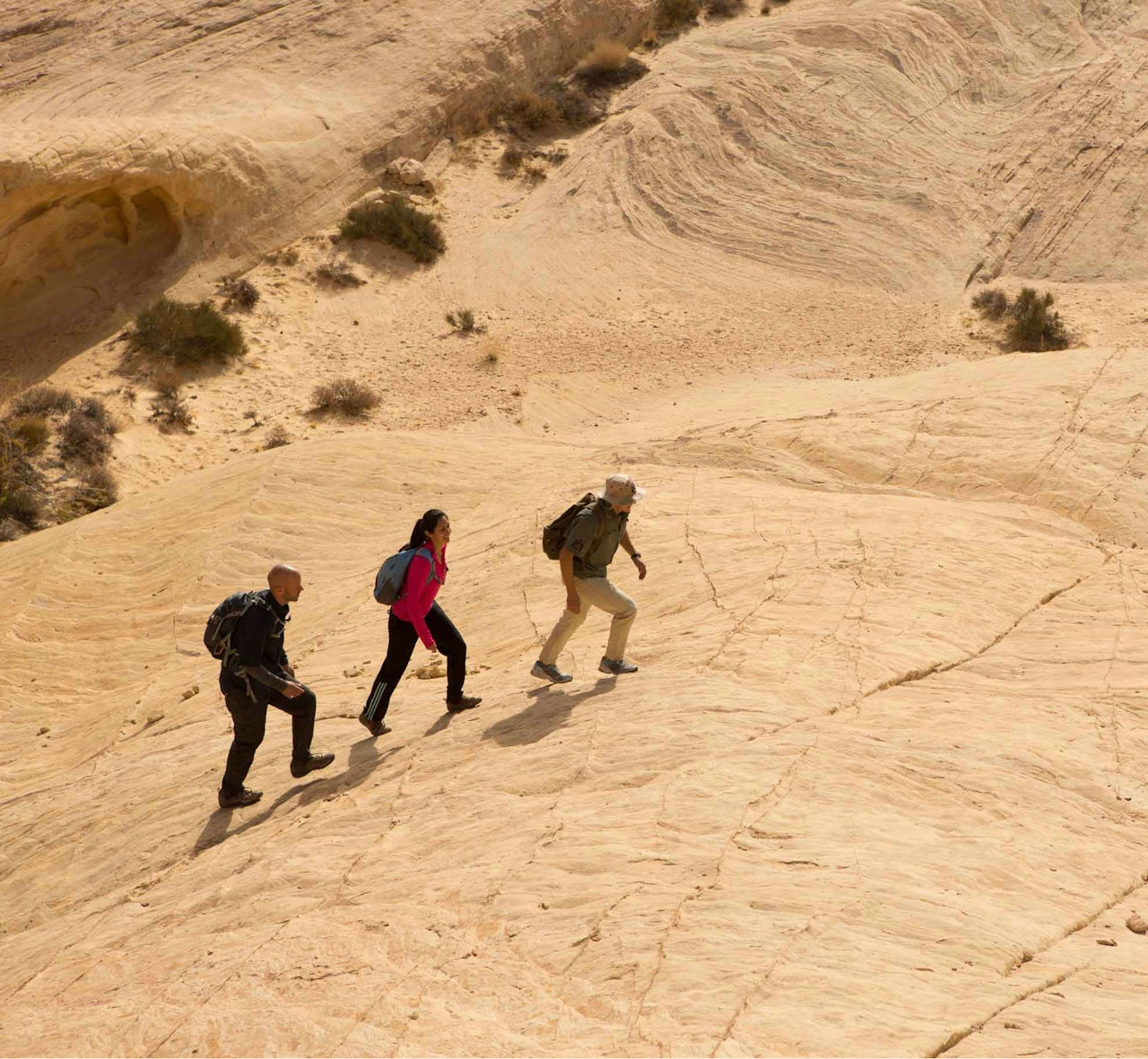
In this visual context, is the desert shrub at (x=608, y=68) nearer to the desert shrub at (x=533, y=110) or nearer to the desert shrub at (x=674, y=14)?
the desert shrub at (x=533, y=110)

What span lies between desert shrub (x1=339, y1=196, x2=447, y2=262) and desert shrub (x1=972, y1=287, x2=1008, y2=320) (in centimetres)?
1044

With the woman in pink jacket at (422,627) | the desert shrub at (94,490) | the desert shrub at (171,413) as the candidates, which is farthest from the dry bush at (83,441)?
the woman in pink jacket at (422,627)

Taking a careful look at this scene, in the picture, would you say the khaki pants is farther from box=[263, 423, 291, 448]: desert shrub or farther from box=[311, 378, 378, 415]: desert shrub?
box=[311, 378, 378, 415]: desert shrub

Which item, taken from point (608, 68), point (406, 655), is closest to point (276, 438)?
point (406, 655)

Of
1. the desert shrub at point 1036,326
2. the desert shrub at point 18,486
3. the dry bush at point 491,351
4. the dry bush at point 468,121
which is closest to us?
the desert shrub at point 18,486

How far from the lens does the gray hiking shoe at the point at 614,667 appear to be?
8.09m

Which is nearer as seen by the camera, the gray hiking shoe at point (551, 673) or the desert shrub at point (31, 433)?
the gray hiking shoe at point (551, 673)

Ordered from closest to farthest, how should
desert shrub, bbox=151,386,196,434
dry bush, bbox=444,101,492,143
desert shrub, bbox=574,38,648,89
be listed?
desert shrub, bbox=151,386,196,434 < dry bush, bbox=444,101,492,143 < desert shrub, bbox=574,38,648,89

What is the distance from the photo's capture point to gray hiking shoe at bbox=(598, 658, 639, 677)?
26.5 feet

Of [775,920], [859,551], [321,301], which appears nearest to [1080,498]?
[859,551]

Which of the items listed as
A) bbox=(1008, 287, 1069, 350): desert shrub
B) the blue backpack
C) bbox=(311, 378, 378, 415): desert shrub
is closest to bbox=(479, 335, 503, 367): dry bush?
bbox=(311, 378, 378, 415): desert shrub

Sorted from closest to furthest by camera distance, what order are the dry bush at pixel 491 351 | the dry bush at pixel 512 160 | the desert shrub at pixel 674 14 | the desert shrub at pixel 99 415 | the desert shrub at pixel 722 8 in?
1. the desert shrub at pixel 99 415
2. the dry bush at pixel 491 351
3. the dry bush at pixel 512 160
4. the desert shrub at pixel 674 14
5. the desert shrub at pixel 722 8

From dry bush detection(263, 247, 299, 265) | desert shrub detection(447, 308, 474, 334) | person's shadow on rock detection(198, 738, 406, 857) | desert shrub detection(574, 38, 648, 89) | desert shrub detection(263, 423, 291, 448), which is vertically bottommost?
desert shrub detection(263, 423, 291, 448)

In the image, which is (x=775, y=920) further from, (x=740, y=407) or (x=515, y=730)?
(x=740, y=407)
